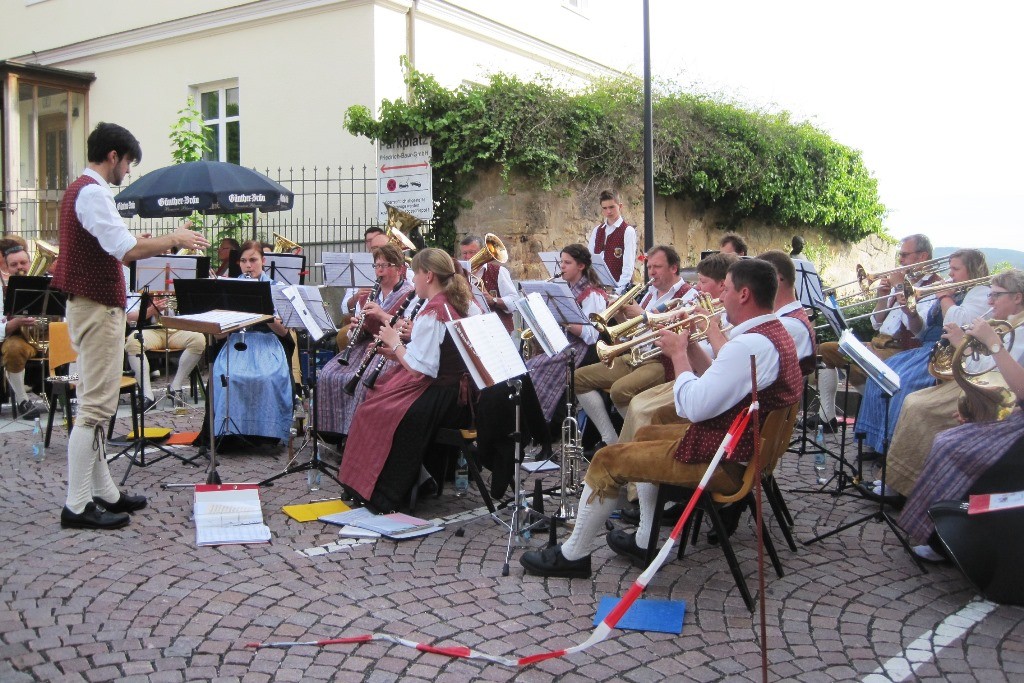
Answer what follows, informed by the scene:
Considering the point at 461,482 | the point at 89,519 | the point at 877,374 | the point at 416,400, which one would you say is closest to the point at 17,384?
the point at 89,519

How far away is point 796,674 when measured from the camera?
11.5ft

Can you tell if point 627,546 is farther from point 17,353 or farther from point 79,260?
point 17,353

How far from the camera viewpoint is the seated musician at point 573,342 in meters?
7.29

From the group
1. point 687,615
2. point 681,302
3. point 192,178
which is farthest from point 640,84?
point 687,615

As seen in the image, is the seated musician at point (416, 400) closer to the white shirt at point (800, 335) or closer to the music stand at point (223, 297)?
the music stand at point (223, 297)

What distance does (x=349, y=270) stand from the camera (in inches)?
329

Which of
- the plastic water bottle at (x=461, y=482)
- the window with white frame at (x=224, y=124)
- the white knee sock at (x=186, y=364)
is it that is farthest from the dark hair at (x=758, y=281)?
the window with white frame at (x=224, y=124)

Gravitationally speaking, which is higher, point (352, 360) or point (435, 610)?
point (352, 360)

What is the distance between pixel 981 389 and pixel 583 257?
3.61 m

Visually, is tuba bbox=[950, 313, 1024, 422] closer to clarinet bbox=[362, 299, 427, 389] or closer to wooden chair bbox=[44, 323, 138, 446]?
clarinet bbox=[362, 299, 427, 389]

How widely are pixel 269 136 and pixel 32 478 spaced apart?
9768 mm

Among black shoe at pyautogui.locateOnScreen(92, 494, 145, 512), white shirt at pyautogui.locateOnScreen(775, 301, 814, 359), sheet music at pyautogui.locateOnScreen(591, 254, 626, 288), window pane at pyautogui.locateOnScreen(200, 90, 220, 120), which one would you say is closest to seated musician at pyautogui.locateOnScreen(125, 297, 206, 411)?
black shoe at pyautogui.locateOnScreen(92, 494, 145, 512)

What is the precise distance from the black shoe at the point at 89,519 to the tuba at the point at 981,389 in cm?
474

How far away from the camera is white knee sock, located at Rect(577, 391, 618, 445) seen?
6.77m
